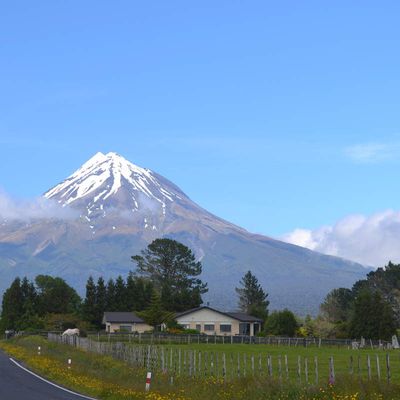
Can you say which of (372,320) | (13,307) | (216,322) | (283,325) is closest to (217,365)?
(372,320)

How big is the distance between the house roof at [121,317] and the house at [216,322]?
20.5ft

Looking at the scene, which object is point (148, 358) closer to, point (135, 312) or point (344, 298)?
point (135, 312)

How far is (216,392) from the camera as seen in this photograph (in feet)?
81.5

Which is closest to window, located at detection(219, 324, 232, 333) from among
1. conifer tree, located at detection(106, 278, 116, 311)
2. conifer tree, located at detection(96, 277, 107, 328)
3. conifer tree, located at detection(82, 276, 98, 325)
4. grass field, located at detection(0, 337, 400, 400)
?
conifer tree, located at detection(106, 278, 116, 311)

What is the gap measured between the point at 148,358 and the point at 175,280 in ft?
345

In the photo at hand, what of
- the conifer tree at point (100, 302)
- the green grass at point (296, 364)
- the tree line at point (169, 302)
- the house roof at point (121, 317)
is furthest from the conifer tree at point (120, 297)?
the green grass at point (296, 364)

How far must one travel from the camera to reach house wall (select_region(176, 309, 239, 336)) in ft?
366

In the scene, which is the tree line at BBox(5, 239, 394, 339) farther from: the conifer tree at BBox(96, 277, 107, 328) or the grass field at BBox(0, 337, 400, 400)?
the grass field at BBox(0, 337, 400, 400)

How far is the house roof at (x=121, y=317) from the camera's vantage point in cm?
10950

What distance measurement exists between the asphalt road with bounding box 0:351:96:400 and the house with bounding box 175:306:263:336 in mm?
71270

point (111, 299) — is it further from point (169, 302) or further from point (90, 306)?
point (169, 302)

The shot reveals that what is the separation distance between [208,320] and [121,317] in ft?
38.4

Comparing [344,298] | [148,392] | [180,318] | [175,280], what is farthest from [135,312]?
[148,392]

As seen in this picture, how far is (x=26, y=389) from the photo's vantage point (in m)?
30.3
